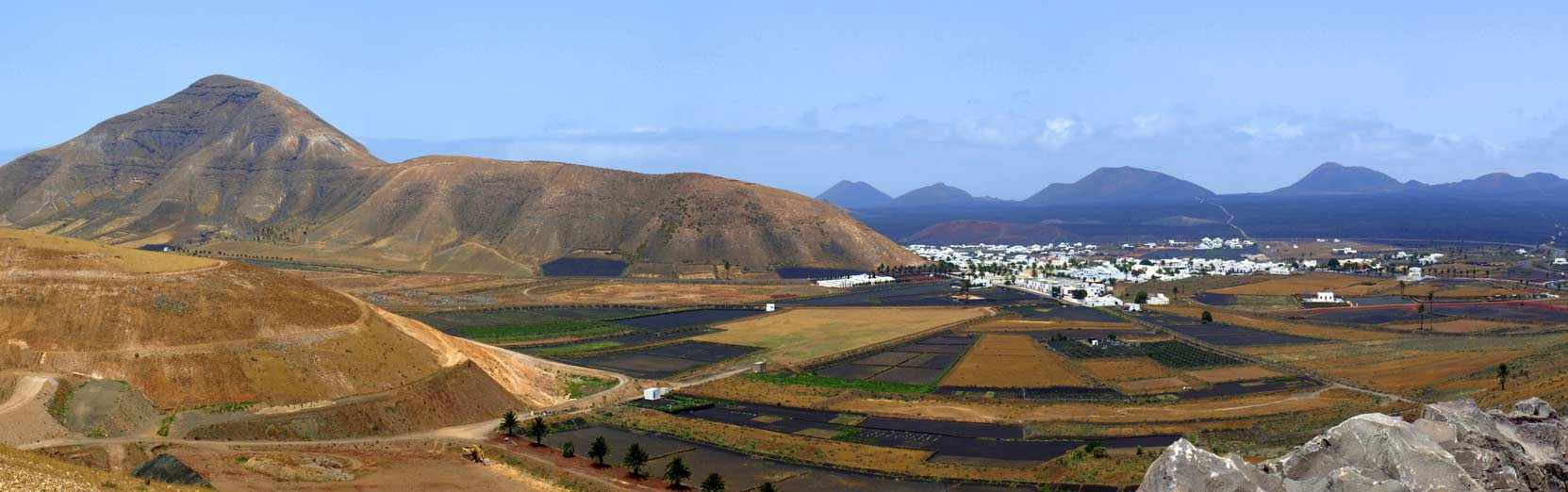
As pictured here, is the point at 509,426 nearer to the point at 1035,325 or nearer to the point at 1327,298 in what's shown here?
the point at 1035,325

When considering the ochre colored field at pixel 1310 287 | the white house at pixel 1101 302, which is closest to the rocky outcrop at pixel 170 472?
the white house at pixel 1101 302

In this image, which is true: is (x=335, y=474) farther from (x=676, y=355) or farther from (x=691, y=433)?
(x=676, y=355)

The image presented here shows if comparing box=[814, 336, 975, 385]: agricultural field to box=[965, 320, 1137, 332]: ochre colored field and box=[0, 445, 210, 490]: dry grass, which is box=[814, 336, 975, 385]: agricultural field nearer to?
box=[965, 320, 1137, 332]: ochre colored field

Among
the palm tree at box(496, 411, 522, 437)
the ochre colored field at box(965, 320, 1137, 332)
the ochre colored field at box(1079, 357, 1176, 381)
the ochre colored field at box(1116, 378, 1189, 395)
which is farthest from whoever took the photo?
the ochre colored field at box(965, 320, 1137, 332)

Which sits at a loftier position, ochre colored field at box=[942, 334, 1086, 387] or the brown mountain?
the brown mountain

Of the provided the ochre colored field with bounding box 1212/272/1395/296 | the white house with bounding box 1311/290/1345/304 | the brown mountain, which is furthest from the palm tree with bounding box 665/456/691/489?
the ochre colored field with bounding box 1212/272/1395/296

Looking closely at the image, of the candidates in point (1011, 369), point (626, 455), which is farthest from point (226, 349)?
point (1011, 369)

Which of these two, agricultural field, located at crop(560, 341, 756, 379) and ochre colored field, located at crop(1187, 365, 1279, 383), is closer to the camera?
ochre colored field, located at crop(1187, 365, 1279, 383)
